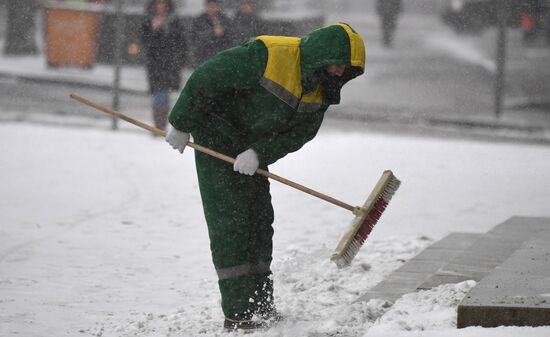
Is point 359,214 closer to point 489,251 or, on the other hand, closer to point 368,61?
point 489,251

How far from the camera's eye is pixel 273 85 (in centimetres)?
473

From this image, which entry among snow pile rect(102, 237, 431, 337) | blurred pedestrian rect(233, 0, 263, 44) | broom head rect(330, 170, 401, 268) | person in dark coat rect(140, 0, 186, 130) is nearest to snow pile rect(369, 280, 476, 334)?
snow pile rect(102, 237, 431, 337)

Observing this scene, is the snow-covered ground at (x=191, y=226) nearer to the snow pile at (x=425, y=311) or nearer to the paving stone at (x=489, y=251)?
the snow pile at (x=425, y=311)

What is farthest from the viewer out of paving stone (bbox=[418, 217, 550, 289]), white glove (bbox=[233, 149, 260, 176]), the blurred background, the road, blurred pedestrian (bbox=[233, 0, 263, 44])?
blurred pedestrian (bbox=[233, 0, 263, 44])

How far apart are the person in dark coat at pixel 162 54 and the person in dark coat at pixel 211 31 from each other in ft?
1.88

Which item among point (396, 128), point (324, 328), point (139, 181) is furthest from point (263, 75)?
point (396, 128)

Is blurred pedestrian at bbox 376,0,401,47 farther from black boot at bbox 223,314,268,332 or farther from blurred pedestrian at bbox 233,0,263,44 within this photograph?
black boot at bbox 223,314,268,332

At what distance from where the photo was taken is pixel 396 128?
1297 cm

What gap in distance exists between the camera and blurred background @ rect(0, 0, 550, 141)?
13.5 m

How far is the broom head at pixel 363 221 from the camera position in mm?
4797

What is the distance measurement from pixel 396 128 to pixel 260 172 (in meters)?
8.24

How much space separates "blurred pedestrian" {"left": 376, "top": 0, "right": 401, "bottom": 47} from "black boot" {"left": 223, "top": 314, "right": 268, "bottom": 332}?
15384mm

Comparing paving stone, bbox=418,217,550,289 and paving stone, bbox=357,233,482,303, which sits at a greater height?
paving stone, bbox=418,217,550,289

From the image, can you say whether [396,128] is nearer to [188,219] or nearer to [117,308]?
[188,219]
